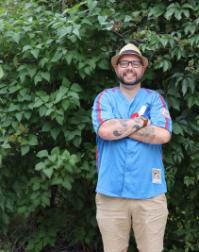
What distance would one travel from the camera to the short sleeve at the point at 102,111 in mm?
3088

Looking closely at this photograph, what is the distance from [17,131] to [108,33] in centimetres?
102

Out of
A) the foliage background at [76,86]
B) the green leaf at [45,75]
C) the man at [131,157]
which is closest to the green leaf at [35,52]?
the foliage background at [76,86]

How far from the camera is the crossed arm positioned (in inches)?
118

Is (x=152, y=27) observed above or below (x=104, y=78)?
above

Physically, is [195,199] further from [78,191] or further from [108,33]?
[108,33]

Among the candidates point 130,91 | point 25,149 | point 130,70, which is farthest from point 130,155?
point 25,149

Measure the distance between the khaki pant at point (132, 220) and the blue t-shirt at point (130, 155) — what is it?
0.08 metres

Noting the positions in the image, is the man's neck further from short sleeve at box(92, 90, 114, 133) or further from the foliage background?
the foliage background

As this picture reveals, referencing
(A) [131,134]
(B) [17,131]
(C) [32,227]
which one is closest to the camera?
(A) [131,134]

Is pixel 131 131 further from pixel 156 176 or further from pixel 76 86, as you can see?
pixel 76 86

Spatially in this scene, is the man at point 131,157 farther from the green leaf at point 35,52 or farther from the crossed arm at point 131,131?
the green leaf at point 35,52

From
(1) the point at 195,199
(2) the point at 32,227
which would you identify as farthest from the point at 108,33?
(2) the point at 32,227

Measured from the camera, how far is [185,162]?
12.5 ft

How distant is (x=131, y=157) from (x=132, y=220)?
49cm
